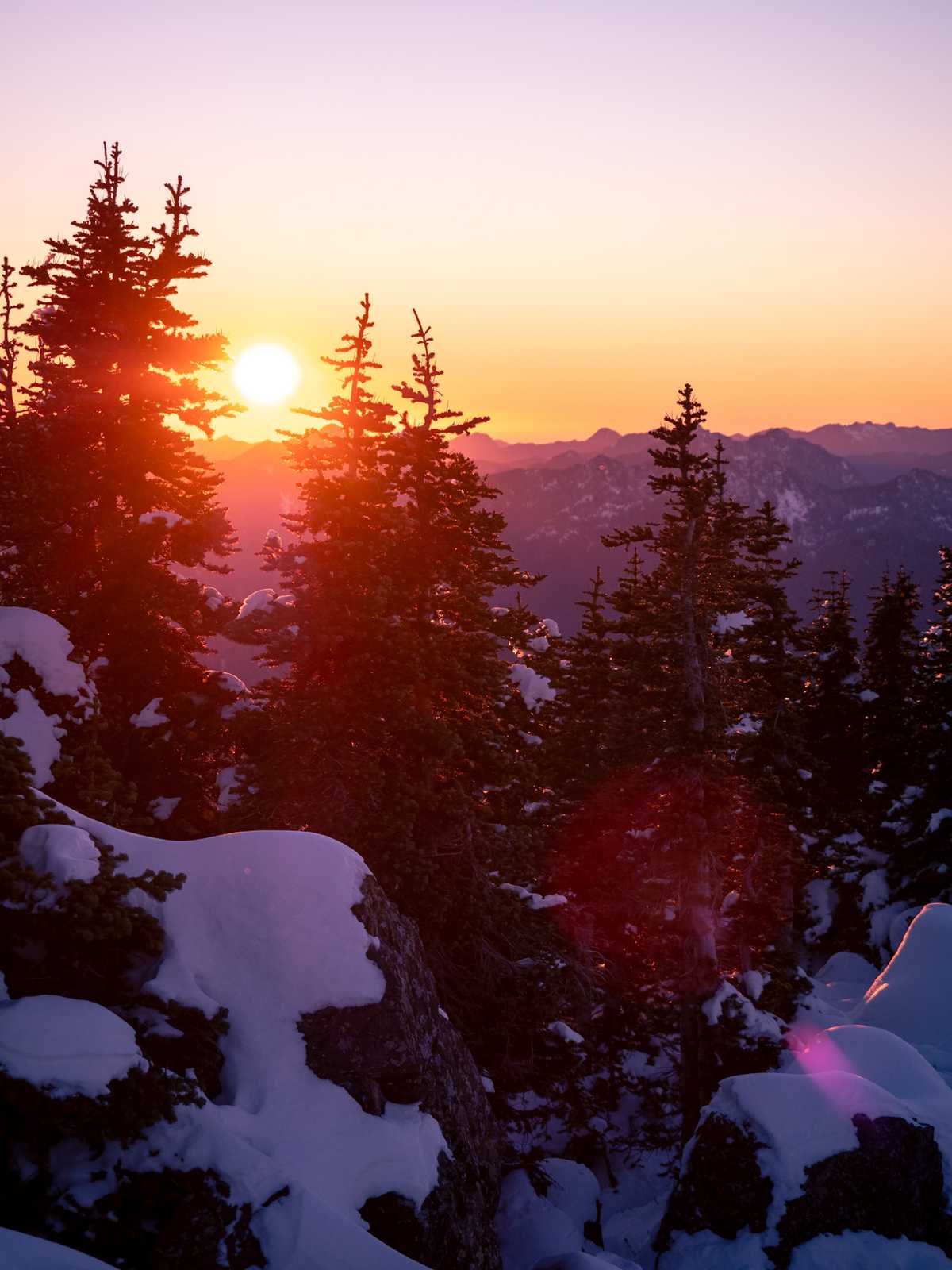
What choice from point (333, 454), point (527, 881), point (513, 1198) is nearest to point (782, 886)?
point (527, 881)

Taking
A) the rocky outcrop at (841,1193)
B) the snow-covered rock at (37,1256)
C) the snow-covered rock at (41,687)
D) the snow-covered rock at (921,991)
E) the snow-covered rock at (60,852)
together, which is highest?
the snow-covered rock at (41,687)

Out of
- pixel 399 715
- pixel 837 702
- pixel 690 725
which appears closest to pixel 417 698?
pixel 399 715

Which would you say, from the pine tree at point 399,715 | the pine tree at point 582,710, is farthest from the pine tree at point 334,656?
the pine tree at point 582,710

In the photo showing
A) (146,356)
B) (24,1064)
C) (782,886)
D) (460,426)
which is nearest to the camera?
(24,1064)

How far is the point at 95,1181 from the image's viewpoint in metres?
8.29

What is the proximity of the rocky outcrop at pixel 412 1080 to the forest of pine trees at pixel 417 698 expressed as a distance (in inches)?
165

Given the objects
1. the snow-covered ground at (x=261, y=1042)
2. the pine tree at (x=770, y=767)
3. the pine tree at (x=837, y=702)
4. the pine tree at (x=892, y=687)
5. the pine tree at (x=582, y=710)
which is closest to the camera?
the snow-covered ground at (x=261, y=1042)

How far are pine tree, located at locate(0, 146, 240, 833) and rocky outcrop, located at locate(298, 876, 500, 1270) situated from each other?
9.22 m

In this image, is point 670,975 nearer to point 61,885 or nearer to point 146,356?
point 61,885

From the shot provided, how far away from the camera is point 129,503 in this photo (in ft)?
72.9

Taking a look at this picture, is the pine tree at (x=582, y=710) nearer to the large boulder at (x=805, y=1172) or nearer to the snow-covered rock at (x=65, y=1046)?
the large boulder at (x=805, y=1172)

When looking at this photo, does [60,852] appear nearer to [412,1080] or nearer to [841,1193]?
[412,1080]

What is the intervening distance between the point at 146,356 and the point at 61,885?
53.5ft

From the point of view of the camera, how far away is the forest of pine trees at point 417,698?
17.6 m
